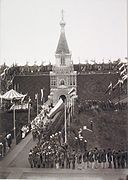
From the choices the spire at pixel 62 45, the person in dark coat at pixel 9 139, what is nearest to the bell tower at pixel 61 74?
the spire at pixel 62 45

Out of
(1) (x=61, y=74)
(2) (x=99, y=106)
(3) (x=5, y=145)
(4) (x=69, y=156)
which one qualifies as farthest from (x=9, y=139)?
(2) (x=99, y=106)

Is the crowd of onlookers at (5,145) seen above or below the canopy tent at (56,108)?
below

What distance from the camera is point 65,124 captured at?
284cm

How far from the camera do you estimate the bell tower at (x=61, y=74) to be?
9.34 feet

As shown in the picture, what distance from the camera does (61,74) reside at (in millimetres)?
2871

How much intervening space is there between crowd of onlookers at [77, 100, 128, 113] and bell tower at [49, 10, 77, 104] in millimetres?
161

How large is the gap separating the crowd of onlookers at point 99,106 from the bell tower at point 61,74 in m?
0.16

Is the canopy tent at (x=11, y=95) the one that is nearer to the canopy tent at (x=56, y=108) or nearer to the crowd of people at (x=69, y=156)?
the canopy tent at (x=56, y=108)

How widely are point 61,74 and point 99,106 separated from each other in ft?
1.34

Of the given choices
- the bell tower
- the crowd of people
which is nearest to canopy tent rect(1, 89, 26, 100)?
the bell tower

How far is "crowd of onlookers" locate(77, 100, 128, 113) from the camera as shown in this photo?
2.82m

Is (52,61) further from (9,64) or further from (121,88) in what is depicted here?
(121,88)

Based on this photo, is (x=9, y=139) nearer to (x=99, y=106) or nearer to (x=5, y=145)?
(x=5, y=145)

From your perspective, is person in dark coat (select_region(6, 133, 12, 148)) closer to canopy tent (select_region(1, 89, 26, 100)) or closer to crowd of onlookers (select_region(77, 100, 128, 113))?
canopy tent (select_region(1, 89, 26, 100))
